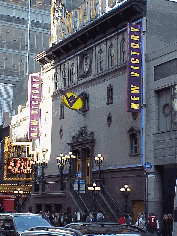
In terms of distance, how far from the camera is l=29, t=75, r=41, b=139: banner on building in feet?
187

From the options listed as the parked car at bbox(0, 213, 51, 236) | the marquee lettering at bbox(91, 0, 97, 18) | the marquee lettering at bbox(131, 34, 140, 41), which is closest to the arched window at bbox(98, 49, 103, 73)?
the marquee lettering at bbox(91, 0, 97, 18)

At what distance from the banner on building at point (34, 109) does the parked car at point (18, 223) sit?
36226 mm

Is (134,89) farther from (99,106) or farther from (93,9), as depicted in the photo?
(93,9)

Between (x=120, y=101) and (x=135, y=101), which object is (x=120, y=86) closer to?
(x=120, y=101)

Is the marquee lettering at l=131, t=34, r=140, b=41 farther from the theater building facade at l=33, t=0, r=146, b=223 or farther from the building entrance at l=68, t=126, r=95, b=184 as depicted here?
the building entrance at l=68, t=126, r=95, b=184

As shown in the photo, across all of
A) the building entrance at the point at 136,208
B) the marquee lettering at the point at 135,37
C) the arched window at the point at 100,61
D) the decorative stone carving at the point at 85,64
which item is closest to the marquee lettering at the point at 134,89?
the marquee lettering at the point at 135,37

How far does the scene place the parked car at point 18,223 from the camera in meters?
19.5

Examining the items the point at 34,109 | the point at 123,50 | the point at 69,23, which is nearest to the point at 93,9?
the point at 69,23

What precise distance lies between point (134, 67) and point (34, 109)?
2039 cm

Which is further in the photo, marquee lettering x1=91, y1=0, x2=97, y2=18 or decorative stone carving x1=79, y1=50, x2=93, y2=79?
marquee lettering x1=91, y1=0, x2=97, y2=18

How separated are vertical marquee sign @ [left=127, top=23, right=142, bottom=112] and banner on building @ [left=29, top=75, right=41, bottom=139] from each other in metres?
20.0

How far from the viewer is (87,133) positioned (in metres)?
46.8

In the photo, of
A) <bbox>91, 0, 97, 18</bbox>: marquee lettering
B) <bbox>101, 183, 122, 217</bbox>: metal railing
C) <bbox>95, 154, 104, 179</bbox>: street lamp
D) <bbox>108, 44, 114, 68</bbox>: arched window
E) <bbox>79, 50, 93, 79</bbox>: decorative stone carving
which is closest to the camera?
<bbox>101, 183, 122, 217</bbox>: metal railing

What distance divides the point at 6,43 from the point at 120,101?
58.1 meters
